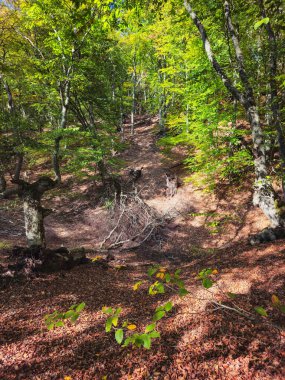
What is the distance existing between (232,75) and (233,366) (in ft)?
37.8

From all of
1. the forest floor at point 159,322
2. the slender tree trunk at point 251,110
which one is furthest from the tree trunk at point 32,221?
the slender tree trunk at point 251,110

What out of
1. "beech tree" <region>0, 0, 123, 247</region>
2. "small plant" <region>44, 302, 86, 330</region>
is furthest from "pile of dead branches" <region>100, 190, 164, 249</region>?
"small plant" <region>44, 302, 86, 330</region>

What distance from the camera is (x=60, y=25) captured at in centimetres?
1018

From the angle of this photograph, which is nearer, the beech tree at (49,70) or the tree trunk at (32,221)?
the beech tree at (49,70)

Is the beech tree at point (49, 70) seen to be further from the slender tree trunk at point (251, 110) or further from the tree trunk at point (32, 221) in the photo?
the slender tree trunk at point (251, 110)

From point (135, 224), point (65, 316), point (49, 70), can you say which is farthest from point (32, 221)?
point (49, 70)

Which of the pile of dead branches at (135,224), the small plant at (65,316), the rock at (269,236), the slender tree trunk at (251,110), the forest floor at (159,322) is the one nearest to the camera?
the small plant at (65,316)

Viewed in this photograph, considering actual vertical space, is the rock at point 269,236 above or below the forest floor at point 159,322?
above

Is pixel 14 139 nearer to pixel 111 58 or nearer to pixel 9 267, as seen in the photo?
pixel 9 267

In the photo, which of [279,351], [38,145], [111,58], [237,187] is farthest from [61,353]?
[111,58]

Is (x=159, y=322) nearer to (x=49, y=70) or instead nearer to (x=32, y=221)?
(x=32, y=221)

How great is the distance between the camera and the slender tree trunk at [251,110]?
6.44 metres

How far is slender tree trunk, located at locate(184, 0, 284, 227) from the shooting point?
21.1 ft

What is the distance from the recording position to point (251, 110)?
6.51 metres
